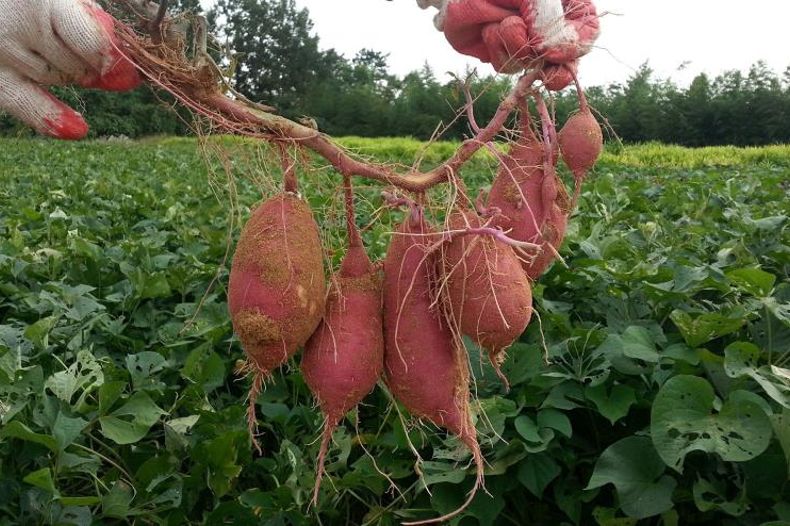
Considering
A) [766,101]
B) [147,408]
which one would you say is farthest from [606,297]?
[766,101]

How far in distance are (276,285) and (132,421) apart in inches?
31.8

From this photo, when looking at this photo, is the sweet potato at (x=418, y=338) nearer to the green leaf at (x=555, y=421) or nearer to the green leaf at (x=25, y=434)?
the green leaf at (x=555, y=421)

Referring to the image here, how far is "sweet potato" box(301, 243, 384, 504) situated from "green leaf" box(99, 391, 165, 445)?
0.59 metres

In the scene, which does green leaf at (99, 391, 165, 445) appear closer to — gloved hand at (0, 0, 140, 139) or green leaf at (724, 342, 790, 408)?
gloved hand at (0, 0, 140, 139)

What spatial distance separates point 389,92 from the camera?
31953mm

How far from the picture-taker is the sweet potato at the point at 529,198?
4.32 ft

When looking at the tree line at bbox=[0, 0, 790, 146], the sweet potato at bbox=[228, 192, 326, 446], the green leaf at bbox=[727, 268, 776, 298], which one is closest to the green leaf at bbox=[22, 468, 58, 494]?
the sweet potato at bbox=[228, 192, 326, 446]

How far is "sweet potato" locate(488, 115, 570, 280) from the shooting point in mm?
1317

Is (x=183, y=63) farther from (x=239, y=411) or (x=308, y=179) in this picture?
(x=239, y=411)

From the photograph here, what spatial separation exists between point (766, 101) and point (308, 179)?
36.8 m

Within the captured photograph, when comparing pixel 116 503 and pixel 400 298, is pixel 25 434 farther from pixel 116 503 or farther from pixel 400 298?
pixel 400 298

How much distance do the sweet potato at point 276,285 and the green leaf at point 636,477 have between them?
2.47 ft

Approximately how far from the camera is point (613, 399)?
168 cm

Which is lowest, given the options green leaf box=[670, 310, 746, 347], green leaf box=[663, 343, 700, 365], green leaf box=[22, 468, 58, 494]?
green leaf box=[22, 468, 58, 494]
